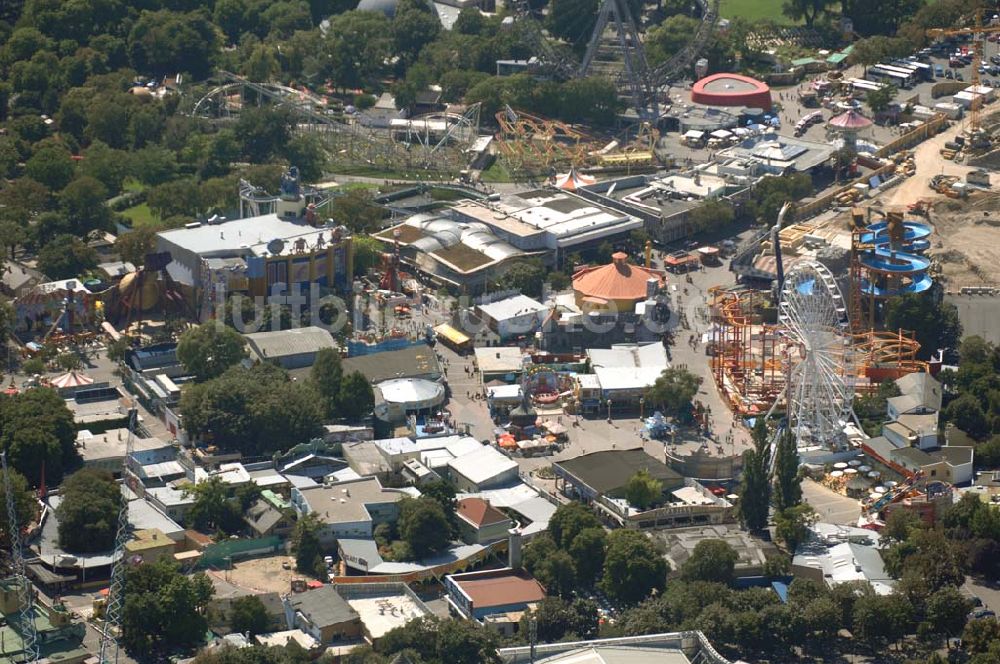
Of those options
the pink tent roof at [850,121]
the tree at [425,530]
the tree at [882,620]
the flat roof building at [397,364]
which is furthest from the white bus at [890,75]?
the tree at [882,620]

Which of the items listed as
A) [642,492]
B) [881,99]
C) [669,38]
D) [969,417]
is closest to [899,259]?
[969,417]

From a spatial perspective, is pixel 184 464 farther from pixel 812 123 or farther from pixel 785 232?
pixel 812 123

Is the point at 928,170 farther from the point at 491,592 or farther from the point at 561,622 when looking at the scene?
the point at 561,622

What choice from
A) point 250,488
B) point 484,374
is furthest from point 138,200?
point 250,488

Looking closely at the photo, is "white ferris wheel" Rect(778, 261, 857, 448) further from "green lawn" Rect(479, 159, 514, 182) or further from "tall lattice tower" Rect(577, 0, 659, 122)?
"tall lattice tower" Rect(577, 0, 659, 122)

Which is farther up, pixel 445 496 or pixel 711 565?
pixel 711 565

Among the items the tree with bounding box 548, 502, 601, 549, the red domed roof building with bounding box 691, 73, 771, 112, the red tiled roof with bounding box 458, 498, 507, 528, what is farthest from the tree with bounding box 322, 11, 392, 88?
the tree with bounding box 548, 502, 601, 549
